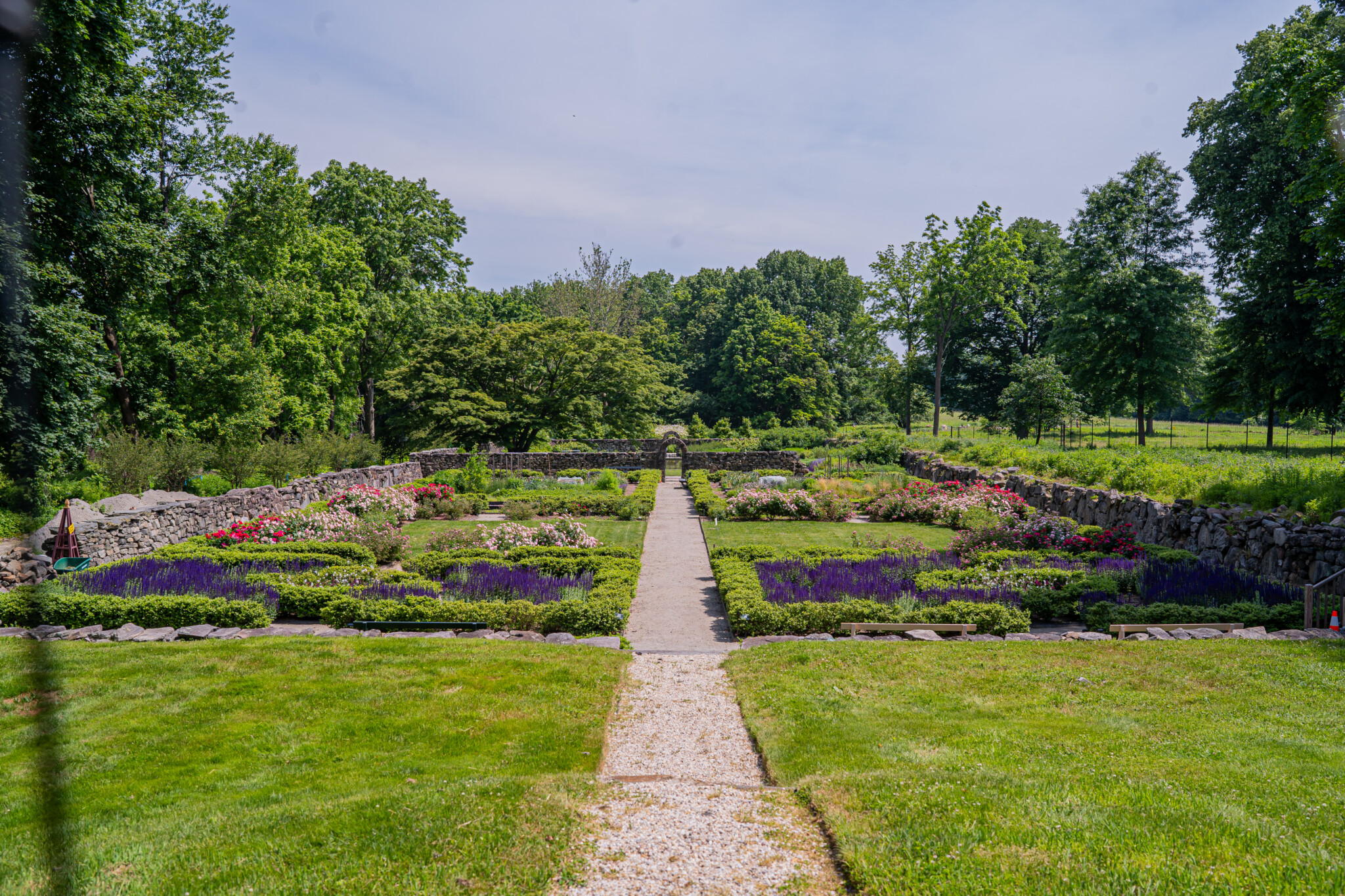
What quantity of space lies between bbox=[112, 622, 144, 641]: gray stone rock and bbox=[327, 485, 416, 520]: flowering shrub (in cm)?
748

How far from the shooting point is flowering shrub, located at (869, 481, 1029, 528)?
15.5 metres

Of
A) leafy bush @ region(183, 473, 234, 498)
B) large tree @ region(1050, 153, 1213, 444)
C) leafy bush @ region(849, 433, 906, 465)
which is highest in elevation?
large tree @ region(1050, 153, 1213, 444)

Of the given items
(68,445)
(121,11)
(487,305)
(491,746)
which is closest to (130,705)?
(491,746)

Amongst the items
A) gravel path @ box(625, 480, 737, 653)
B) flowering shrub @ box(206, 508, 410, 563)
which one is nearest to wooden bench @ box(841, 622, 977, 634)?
gravel path @ box(625, 480, 737, 653)

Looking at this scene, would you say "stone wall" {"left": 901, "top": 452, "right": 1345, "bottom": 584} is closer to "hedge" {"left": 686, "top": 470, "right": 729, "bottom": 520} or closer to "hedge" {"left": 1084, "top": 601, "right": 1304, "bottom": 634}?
"hedge" {"left": 1084, "top": 601, "right": 1304, "bottom": 634}

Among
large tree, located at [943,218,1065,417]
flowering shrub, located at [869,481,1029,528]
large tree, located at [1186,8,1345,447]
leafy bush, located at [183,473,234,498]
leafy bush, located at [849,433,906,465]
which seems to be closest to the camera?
flowering shrub, located at [869,481,1029,528]

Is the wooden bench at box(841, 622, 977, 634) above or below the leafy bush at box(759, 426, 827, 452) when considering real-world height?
below

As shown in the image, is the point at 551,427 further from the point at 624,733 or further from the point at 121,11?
the point at 624,733

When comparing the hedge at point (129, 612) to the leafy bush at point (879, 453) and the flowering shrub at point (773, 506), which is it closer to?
the flowering shrub at point (773, 506)

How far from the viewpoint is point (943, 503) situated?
16188 millimetres

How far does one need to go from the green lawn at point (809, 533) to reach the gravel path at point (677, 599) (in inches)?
20.3

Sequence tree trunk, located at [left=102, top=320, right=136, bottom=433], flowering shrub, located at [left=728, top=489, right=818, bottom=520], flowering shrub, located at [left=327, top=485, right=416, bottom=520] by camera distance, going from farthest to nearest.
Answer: tree trunk, located at [left=102, top=320, right=136, bottom=433], flowering shrub, located at [left=728, top=489, right=818, bottom=520], flowering shrub, located at [left=327, top=485, right=416, bottom=520]

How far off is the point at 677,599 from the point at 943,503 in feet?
28.0

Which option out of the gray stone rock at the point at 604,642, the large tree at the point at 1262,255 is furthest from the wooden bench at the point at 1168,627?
the large tree at the point at 1262,255
